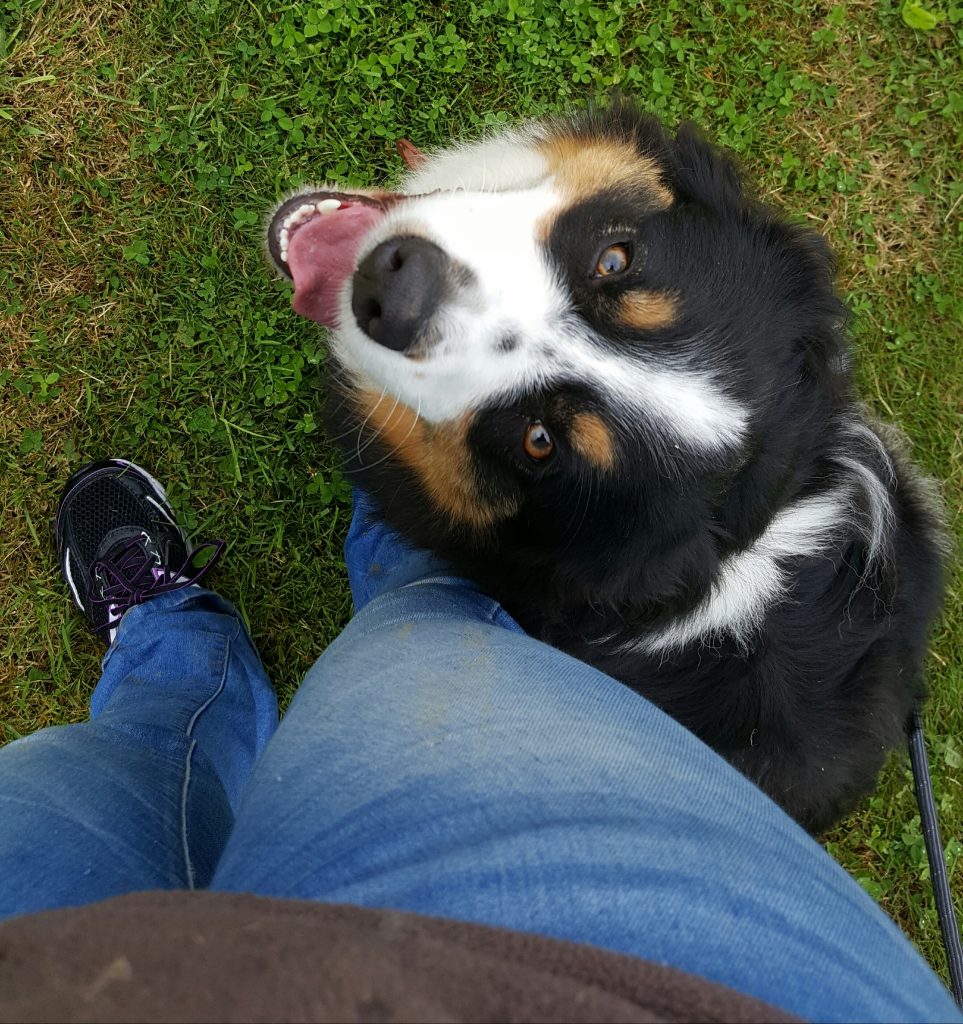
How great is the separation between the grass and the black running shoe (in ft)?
0.37

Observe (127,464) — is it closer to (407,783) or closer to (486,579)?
(486,579)

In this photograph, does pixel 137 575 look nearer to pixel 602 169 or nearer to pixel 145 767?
pixel 145 767

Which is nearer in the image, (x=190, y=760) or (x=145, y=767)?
(x=145, y=767)

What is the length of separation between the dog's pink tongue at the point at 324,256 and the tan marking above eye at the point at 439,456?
1.16 feet

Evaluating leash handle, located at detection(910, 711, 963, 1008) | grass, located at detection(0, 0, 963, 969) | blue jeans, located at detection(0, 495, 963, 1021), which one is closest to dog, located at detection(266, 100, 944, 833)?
leash handle, located at detection(910, 711, 963, 1008)

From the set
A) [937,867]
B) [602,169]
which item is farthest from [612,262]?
[937,867]

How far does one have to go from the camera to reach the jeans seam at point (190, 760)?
7.10ft

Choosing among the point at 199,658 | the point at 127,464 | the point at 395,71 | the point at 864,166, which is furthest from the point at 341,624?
the point at 864,166

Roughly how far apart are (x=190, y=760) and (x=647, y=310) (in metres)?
2.00

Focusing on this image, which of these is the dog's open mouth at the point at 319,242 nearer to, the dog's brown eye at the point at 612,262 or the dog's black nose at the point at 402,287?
the dog's black nose at the point at 402,287

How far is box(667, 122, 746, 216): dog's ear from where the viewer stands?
2.45 meters

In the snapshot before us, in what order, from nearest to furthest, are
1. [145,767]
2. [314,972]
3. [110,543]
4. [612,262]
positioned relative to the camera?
1. [314,972]
2. [612,262]
3. [145,767]
4. [110,543]

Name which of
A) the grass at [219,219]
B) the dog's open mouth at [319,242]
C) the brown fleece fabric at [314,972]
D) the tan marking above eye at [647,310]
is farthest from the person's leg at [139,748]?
the tan marking above eye at [647,310]

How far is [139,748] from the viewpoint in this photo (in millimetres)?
2541
